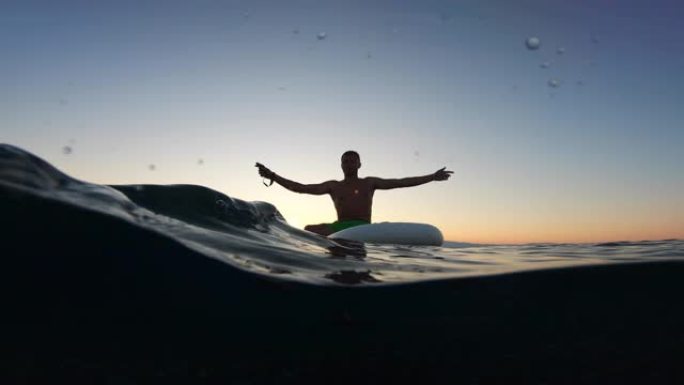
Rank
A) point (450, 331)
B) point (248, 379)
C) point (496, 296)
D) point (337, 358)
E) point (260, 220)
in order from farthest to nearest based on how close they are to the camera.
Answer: point (260, 220)
point (496, 296)
point (450, 331)
point (337, 358)
point (248, 379)

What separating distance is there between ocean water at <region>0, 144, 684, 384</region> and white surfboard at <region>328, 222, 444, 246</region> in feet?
11.7

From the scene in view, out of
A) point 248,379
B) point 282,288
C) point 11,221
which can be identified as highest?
point 11,221

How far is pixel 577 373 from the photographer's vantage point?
2682mm

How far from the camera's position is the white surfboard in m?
6.95

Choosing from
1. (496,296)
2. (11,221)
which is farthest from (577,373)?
(11,221)

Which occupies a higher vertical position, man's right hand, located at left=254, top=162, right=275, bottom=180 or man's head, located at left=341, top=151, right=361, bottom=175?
man's head, located at left=341, top=151, right=361, bottom=175

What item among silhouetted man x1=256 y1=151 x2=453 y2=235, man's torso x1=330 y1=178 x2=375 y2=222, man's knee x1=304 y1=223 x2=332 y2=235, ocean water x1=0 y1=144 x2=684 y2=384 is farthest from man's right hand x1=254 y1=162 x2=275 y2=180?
ocean water x1=0 y1=144 x2=684 y2=384

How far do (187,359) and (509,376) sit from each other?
1.53m

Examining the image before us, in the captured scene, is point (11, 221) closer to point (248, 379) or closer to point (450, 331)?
point (248, 379)

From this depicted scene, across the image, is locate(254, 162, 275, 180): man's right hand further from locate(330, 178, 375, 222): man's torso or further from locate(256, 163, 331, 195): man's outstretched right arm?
locate(330, 178, 375, 222): man's torso

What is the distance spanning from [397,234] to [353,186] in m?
5.10

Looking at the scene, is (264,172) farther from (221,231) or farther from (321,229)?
(221,231)

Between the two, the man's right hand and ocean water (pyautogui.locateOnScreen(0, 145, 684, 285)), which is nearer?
ocean water (pyautogui.locateOnScreen(0, 145, 684, 285))

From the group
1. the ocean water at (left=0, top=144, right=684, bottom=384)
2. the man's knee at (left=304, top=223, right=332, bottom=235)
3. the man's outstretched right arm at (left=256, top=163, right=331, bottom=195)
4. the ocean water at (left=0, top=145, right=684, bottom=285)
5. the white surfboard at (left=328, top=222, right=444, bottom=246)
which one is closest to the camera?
the ocean water at (left=0, top=144, right=684, bottom=384)
